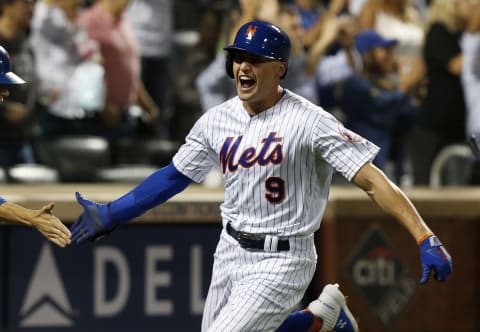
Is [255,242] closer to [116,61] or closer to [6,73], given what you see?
[6,73]

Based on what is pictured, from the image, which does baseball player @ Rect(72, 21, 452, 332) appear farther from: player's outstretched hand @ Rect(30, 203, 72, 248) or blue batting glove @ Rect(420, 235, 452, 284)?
player's outstretched hand @ Rect(30, 203, 72, 248)

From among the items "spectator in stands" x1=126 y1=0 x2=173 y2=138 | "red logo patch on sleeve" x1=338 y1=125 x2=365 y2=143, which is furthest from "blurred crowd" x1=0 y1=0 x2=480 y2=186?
"red logo patch on sleeve" x1=338 y1=125 x2=365 y2=143

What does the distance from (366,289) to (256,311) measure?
275 centimetres

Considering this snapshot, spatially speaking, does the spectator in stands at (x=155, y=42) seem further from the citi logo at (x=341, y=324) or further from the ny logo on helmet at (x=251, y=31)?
the ny logo on helmet at (x=251, y=31)

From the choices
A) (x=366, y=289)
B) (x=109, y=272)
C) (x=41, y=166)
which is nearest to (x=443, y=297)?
(x=366, y=289)

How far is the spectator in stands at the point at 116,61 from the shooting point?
25.7 ft

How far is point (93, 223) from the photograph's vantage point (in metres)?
5.17

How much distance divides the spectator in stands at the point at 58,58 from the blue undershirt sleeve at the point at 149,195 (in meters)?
2.55

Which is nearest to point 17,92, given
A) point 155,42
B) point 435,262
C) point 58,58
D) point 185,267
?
point 58,58

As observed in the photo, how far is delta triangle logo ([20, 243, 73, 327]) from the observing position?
272 inches

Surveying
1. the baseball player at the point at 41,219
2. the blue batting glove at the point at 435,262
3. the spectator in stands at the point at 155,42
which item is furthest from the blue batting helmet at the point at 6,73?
the spectator in stands at the point at 155,42

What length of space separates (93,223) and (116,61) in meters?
2.93

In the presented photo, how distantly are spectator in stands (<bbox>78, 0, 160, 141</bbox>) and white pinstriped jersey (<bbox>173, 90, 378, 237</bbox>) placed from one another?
3.01 m

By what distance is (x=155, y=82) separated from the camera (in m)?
8.22
